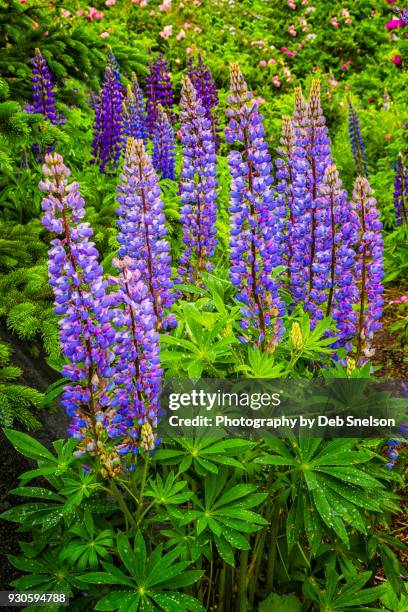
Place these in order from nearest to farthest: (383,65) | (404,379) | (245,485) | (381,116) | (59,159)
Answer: (59,159)
(245,485)
(404,379)
(381,116)
(383,65)

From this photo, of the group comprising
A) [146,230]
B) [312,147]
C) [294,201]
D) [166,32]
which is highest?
[166,32]

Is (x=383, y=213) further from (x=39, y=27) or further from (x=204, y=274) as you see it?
(x=204, y=274)

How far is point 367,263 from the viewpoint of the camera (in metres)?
2.73

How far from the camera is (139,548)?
6.86 feet

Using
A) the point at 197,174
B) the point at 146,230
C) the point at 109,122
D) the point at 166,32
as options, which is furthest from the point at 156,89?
the point at 166,32

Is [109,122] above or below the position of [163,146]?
above

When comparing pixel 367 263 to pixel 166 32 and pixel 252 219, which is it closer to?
pixel 252 219

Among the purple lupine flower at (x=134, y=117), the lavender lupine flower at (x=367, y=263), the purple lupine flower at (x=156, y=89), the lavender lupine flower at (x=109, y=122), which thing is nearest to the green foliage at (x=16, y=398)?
the lavender lupine flower at (x=367, y=263)

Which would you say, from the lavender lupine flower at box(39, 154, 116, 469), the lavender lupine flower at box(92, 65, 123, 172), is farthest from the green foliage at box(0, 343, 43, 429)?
the lavender lupine flower at box(92, 65, 123, 172)

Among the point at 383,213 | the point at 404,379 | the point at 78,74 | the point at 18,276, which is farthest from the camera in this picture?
the point at 383,213

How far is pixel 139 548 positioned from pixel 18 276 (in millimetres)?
1582

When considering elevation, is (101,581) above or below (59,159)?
below

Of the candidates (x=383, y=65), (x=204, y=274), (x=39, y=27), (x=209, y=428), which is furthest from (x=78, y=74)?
(x=383, y=65)

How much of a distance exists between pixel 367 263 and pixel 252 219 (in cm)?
54
